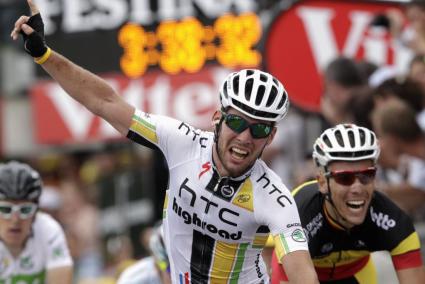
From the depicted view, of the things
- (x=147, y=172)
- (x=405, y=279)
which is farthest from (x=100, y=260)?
(x=405, y=279)

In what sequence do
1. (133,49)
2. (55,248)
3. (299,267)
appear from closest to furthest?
(299,267) → (55,248) → (133,49)

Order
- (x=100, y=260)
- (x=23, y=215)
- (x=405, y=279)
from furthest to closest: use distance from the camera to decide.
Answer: (x=100, y=260) → (x=23, y=215) → (x=405, y=279)

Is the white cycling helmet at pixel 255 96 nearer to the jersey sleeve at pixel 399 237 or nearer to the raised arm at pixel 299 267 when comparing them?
the raised arm at pixel 299 267

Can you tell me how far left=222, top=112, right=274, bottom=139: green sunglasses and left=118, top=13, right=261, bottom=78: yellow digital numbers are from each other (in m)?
6.94

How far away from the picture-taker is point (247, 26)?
14.4 meters

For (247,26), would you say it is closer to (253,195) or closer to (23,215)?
(23,215)

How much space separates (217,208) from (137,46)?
7.54 meters

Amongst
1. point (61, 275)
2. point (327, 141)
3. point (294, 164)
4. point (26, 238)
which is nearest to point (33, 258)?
point (26, 238)

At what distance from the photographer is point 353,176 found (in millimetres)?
8117

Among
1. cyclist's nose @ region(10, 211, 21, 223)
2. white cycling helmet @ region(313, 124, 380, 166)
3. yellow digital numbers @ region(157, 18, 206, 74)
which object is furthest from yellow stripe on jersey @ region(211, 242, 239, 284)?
yellow digital numbers @ region(157, 18, 206, 74)

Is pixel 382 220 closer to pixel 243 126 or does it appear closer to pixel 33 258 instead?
pixel 243 126

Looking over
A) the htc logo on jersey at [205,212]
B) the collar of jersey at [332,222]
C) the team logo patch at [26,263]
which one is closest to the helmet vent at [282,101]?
the htc logo on jersey at [205,212]

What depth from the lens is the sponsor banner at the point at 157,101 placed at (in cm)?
1464

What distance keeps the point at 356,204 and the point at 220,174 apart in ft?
3.44
